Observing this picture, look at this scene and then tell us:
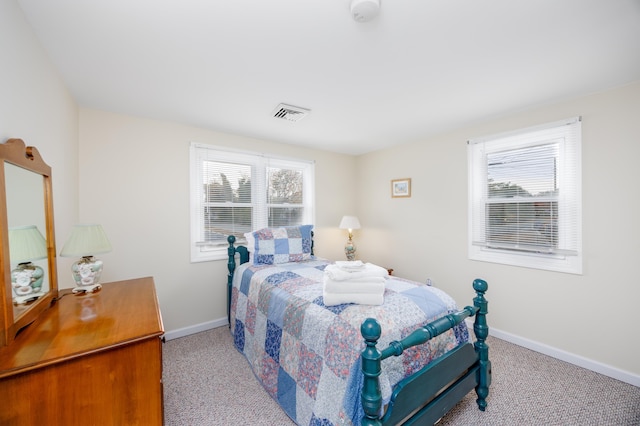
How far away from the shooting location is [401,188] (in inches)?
146

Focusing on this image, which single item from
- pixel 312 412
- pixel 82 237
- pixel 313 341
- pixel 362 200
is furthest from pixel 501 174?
pixel 82 237

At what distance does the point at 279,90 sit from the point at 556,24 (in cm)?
178

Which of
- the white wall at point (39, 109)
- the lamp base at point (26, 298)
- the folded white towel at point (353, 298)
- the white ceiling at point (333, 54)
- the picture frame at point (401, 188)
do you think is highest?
the white ceiling at point (333, 54)

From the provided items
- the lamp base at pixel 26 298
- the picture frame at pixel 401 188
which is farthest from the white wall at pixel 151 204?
the picture frame at pixel 401 188

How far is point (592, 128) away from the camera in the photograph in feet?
7.27

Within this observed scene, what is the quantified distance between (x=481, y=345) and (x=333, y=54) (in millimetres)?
2185

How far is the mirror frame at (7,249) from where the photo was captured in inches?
36.3

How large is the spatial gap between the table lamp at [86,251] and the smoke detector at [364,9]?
76.7 inches

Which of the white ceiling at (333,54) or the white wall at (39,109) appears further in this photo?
the white ceiling at (333,54)

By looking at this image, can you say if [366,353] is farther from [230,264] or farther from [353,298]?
[230,264]

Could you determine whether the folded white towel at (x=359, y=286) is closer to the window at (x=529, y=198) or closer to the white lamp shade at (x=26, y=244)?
the white lamp shade at (x=26, y=244)

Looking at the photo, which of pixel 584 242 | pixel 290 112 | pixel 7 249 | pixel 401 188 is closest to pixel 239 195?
pixel 290 112

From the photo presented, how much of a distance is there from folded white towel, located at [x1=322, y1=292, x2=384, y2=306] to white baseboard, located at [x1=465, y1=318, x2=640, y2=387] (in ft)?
6.74

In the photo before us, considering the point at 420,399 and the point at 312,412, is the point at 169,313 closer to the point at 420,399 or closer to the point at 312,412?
the point at 312,412
